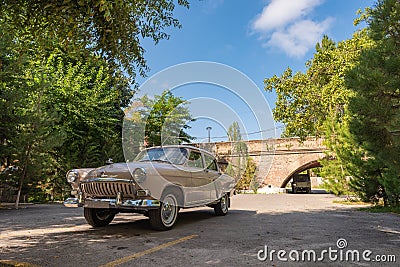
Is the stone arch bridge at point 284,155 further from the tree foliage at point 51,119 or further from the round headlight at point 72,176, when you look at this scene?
the round headlight at point 72,176

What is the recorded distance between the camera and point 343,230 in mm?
5852

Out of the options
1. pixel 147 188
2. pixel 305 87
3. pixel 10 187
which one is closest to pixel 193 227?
pixel 147 188

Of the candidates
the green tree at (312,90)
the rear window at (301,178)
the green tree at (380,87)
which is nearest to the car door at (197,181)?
the green tree at (380,87)

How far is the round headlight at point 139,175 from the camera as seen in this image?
533cm

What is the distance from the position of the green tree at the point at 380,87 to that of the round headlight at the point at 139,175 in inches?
179

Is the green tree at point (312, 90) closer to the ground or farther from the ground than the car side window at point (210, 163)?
farther from the ground

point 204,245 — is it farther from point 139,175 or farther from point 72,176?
point 72,176

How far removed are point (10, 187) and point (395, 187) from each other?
14.8 metres

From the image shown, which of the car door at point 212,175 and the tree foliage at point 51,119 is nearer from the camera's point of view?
the car door at point 212,175

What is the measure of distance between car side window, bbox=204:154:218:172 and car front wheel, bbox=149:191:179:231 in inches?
76.7

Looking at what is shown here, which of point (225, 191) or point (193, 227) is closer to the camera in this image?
point (193, 227)

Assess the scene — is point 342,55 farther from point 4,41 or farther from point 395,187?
point 4,41

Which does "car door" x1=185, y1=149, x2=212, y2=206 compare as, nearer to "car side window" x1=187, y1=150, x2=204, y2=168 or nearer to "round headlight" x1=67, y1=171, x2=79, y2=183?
"car side window" x1=187, y1=150, x2=204, y2=168

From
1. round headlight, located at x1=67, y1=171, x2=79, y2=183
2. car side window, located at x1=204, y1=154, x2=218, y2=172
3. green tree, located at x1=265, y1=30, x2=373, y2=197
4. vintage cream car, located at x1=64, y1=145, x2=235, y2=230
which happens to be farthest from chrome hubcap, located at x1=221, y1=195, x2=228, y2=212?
green tree, located at x1=265, y1=30, x2=373, y2=197
